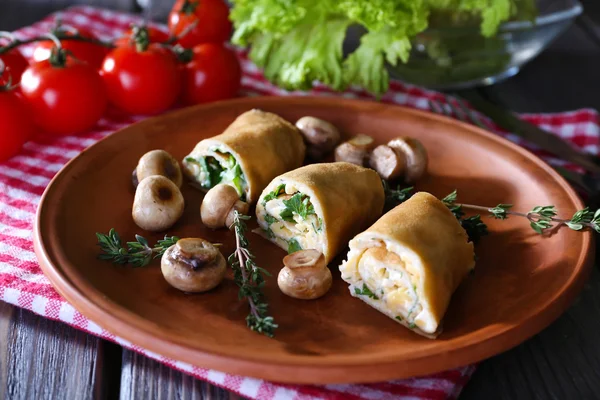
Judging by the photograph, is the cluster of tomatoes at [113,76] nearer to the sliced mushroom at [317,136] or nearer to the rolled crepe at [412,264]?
the sliced mushroom at [317,136]

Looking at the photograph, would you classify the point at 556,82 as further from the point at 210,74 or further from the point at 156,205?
the point at 156,205

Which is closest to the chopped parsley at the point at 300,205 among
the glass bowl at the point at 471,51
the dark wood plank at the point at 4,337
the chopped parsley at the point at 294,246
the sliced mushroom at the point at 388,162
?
the chopped parsley at the point at 294,246

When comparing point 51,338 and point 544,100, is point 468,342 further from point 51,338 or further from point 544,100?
point 544,100

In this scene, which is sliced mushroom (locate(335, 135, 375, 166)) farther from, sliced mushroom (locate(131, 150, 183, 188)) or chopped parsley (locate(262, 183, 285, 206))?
sliced mushroom (locate(131, 150, 183, 188))

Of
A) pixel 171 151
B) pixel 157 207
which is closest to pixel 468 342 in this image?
pixel 157 207

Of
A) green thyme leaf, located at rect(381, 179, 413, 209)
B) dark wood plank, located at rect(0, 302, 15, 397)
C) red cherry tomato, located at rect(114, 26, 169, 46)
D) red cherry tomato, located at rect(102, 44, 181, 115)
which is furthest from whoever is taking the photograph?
red cherry tomato, located at rect(114, 26, 169, 46)

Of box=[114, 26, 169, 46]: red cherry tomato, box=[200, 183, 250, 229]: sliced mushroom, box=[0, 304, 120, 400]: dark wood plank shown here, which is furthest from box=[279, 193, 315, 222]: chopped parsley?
box=[114, 26, 169, 46]: red cherry tomato

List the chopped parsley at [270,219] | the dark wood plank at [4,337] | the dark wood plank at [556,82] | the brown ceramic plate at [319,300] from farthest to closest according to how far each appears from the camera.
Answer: the dark wood plank at [556,82] < the chopped parsley at [270,219] < the dark wood plank at [4,337] < the brown ceramic plate at [319,300]

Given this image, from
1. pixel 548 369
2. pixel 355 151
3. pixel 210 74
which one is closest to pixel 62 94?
pixel 210 74
